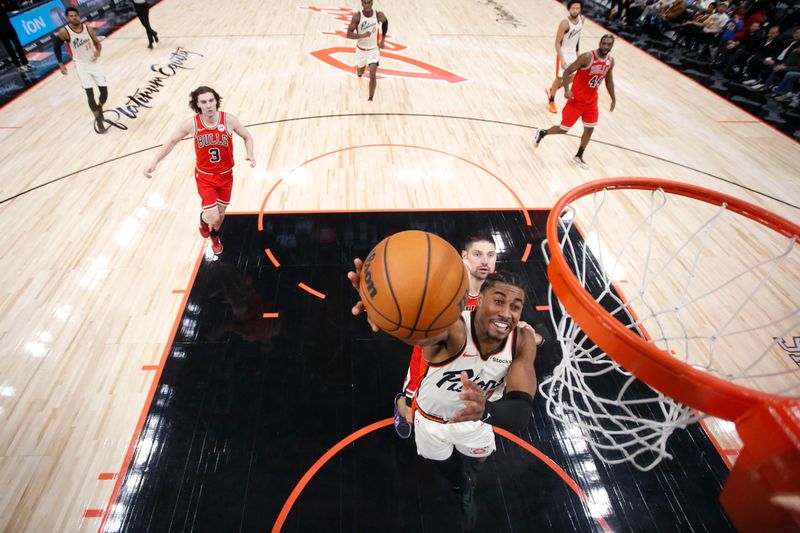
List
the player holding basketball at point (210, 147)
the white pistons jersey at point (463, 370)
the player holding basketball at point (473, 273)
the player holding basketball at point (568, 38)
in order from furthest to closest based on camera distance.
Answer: the player holding basketball at point (568, 38), the player holding basketball at point (210, 147), the player holding basketball at point (473, 273), the white pistons jersey at point (463, 370)

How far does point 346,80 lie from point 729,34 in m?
9.30

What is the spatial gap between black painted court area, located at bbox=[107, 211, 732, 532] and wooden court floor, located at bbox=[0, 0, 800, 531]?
0.35m

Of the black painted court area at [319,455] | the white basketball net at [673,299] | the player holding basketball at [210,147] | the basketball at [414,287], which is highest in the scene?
the basketball at [414,287]

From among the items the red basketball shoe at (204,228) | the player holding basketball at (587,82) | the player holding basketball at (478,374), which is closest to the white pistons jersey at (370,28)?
the player holding basketball at (587,82)

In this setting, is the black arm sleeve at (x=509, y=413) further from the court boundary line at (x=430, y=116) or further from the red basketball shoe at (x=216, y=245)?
the court boundary line at (x=430, y=116)

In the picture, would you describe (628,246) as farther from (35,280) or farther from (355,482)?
(35,280)

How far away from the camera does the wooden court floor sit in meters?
3.32

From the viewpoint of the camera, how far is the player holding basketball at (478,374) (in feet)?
6.16

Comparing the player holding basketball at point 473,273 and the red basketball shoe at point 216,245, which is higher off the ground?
the player holding basketball at point 473,273

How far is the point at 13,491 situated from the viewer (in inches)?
112

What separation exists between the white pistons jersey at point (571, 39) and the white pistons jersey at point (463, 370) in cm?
708

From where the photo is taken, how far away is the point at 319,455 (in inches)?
121

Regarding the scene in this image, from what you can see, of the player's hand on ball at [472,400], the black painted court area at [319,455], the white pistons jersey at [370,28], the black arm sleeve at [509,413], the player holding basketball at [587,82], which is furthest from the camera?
the white pistons jersey at [370,28]

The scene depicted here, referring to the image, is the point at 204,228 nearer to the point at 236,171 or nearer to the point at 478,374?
the point at 236,171
